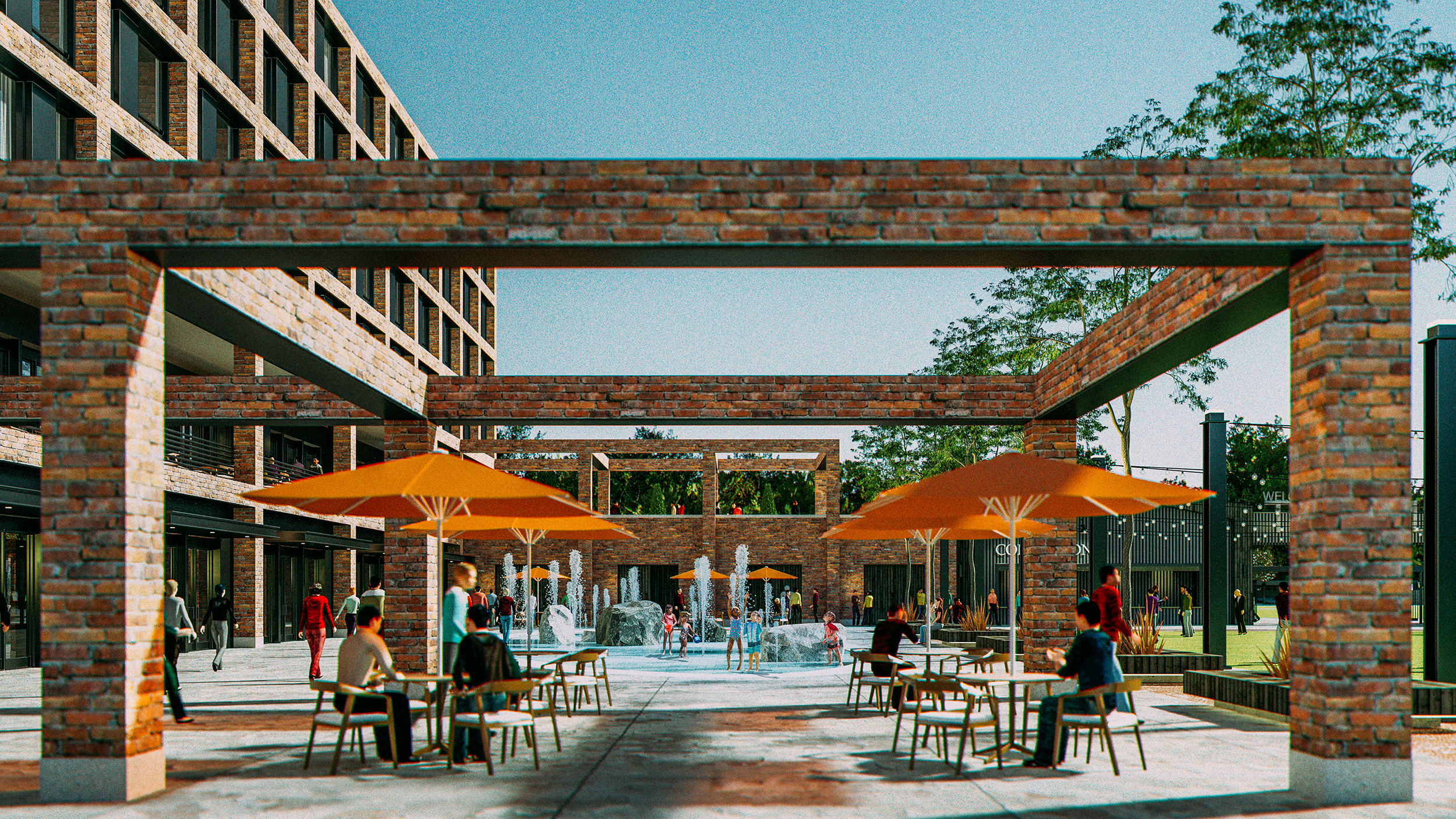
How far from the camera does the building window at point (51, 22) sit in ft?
65.2

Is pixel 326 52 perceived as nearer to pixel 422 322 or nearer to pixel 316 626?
pixel 422 322

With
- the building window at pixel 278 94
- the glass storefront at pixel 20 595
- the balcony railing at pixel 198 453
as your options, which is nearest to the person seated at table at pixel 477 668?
the glass storefront at pixel 20 595

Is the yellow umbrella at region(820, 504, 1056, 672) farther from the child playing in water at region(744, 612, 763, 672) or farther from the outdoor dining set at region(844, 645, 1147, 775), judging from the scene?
the child playing in water at region(744, 612, 763, 672)

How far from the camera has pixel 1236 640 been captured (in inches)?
1144

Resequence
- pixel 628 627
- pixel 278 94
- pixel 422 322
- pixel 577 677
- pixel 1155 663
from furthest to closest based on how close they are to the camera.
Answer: pixel 422 322 → pixel 278 94 → pixel 628 627 → pixel 1155 663 → pixel 577 677

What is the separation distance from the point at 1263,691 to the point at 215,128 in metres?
24.0

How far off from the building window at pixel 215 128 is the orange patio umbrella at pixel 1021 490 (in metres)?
20.8

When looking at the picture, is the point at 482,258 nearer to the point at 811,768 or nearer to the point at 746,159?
the point at 746,159

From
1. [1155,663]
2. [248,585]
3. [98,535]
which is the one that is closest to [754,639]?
[1155,663]

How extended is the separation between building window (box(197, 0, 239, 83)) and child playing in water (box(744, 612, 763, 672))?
55.5 feet

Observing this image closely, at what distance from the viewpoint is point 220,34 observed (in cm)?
2748

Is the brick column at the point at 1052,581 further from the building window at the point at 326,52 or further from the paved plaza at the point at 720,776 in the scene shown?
the building window at the point at 326,52

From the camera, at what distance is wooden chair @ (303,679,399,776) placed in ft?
28.2

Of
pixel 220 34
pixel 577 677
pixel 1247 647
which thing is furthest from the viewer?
pixel 220 34
